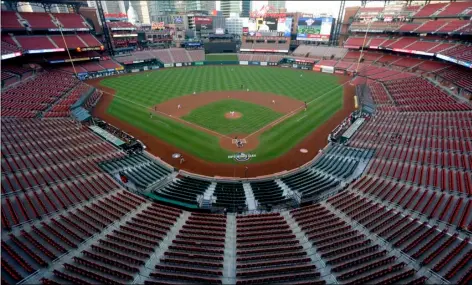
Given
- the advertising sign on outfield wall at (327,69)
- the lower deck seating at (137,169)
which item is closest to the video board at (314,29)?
the advertising sign on outfield wall at (327,69)

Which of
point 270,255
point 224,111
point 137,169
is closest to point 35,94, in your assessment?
point 137,169

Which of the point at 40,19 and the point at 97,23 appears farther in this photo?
the point at 97,23

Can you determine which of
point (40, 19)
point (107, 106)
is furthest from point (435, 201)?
point (40, 19)

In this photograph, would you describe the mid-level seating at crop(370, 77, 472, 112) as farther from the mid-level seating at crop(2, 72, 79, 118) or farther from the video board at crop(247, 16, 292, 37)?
the mid-level seating at crop(2, 72, 79, 118)

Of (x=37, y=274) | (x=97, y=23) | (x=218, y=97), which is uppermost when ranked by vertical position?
(x=97, y=23)

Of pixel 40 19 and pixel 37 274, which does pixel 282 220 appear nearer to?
pixel 37 274

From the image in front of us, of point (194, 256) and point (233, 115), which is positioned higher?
point (194, 256)

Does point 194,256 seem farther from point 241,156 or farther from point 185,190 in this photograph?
point 241,156
